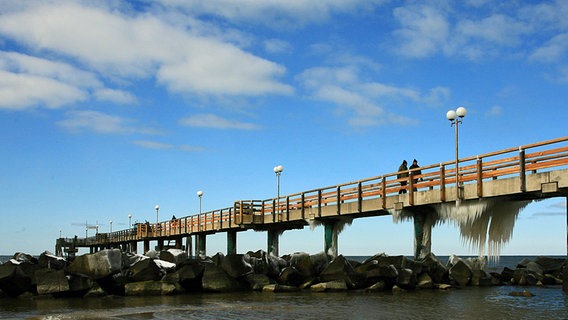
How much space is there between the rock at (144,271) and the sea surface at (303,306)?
181 centimetres

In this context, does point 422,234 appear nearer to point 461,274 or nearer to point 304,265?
point 461,274

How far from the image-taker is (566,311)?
17.8m

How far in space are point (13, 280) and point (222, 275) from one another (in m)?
7.30

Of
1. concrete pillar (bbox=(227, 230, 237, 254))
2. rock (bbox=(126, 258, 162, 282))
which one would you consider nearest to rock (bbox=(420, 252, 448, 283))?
rock (bbox=(126, 258, 162, 282))

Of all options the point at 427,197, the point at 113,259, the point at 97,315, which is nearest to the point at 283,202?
the point at 427,197

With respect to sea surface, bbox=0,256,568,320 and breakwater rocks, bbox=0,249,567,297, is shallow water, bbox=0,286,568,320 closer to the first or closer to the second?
sea surface, bbox=0,256,568,320

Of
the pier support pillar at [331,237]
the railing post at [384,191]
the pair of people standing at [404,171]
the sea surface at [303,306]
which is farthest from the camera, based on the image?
the pier support pillar at [331,237]

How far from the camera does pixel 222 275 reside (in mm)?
24625

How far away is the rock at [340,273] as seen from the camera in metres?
25.0

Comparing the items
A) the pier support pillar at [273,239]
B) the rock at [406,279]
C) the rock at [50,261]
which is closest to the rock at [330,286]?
the rock at [406,279]

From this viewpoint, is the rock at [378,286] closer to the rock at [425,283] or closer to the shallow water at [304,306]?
the shallow water at [304,306]

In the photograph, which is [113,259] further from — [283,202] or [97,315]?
[283,202]

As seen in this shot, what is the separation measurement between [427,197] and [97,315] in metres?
13.8

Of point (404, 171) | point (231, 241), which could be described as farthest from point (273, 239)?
point (404, 171)
